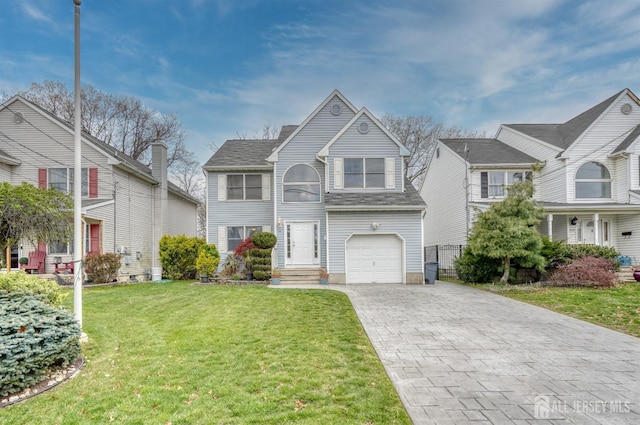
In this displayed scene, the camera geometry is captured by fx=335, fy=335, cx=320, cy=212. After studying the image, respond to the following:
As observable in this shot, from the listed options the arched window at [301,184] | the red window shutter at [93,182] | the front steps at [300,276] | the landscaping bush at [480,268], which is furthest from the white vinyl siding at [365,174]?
the red window shutter at [93,182]

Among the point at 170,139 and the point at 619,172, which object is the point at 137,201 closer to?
the point at 170,139

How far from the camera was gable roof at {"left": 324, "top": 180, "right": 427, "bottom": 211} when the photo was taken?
577 inches

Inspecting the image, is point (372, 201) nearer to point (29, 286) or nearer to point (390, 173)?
point (390, 173)

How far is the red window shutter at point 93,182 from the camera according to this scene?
16.5m

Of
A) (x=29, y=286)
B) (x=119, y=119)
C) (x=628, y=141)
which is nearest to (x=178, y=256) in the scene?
Answer: (x=29, y=286)

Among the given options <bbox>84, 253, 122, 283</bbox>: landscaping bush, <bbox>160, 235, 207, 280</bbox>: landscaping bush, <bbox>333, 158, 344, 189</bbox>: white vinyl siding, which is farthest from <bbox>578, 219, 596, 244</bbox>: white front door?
<bbox>84, 253, 122, 283</bbox>: landscaping bush

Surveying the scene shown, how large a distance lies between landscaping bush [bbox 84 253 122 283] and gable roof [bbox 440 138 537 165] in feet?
61.8

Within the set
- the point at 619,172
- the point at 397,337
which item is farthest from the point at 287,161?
the point at 619,172

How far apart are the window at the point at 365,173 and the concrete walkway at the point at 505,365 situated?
7.84 meters

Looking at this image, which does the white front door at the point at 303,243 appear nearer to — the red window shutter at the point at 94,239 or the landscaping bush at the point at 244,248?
the landscaping bush at the point at 244,248

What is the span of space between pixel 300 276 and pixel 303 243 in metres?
1.62

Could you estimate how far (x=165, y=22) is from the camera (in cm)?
1309

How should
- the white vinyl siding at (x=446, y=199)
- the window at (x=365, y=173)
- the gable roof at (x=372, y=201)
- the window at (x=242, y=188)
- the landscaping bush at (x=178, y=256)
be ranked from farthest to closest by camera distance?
the white vinyl siding at (x=446, y=199) < the window at (x=242, y=188) < the landscaping bush at (x=178, y=256) < the window at (x=365, y=173) < the gable roof at (x=372, y=201)

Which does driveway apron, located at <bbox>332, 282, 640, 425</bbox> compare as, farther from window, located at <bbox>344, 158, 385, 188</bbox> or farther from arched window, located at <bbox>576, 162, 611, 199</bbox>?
arched window, located at <bbox>576, 162, 611, 199</bbox>
